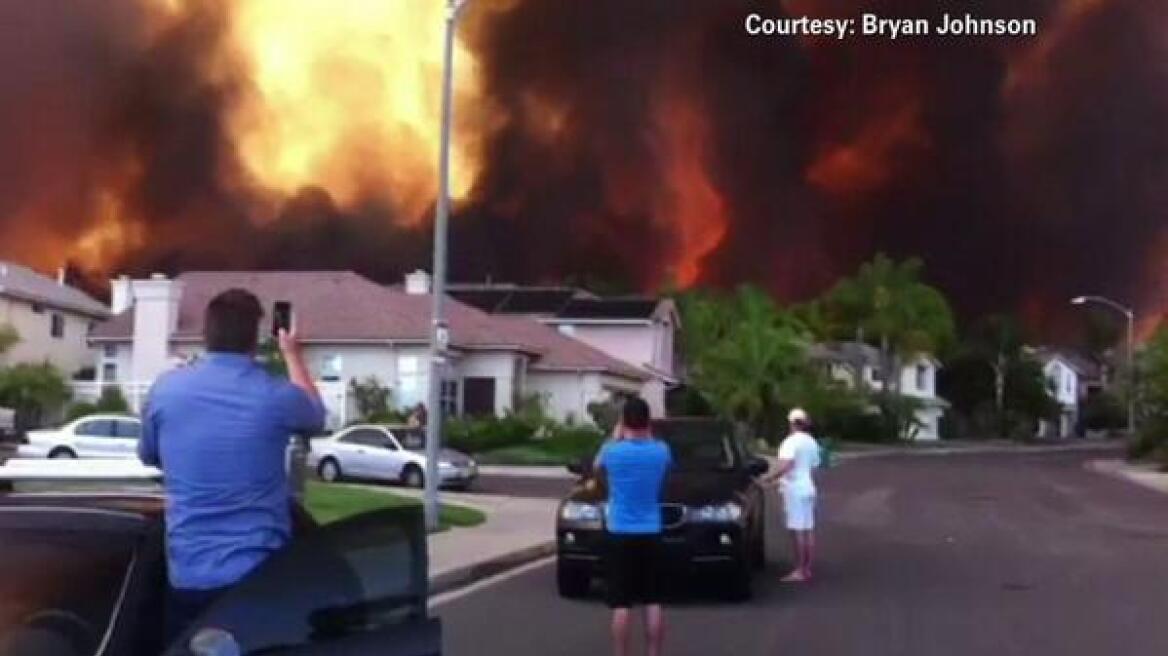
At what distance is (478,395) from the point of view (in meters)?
58.4

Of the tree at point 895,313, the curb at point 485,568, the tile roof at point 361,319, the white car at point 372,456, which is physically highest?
the tree at point 895,313

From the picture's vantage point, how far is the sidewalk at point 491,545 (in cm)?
1764

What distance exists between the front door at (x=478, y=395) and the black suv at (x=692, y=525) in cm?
4166

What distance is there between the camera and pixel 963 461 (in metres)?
65.8

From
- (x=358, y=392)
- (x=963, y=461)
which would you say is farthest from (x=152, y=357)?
(x=963, y=461)

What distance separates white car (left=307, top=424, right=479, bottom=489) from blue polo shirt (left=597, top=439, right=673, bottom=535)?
26.1 meters

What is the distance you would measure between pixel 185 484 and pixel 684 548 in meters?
10.0

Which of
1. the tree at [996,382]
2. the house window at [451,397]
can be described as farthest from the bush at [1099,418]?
the house window at [451,397]

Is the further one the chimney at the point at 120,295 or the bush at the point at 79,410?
the chimney at the point at 120,295

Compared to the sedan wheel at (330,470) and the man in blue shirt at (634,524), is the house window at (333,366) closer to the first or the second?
the sedan wheel at (330,470)

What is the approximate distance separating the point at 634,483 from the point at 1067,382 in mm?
141717

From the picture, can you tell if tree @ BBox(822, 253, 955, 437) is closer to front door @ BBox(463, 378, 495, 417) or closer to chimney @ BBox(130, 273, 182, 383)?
front door @ BBox(463, 378, 495, 417)

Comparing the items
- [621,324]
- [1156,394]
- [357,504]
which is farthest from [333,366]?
[357,504]

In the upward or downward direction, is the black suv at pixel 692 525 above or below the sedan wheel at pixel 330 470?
above
